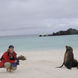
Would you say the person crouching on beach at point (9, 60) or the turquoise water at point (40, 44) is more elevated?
the person crouching on beach at point (9, 60)

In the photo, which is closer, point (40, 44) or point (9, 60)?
point (9, 60)

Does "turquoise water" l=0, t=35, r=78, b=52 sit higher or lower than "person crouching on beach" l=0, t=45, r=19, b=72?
lower

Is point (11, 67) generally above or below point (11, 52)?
below

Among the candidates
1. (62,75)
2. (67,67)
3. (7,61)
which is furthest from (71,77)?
(7,61)

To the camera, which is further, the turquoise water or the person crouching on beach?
the turquoise water

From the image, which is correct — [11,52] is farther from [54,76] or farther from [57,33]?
[57,33]

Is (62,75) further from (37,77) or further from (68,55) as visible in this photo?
(68,55)

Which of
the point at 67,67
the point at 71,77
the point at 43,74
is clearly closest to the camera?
the point at 71,77

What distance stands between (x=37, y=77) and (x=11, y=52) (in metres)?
1.18

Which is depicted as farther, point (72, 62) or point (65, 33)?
point (65, 33)

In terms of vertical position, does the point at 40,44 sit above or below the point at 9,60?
below

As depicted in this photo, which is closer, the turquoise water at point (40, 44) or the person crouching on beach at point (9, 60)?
the person crouching on beach at point (9, 60)

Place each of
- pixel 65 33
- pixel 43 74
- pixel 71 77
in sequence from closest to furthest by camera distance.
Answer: pixel 71 77
pixel 43 74
pixel 65 33

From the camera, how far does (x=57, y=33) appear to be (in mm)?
112500
